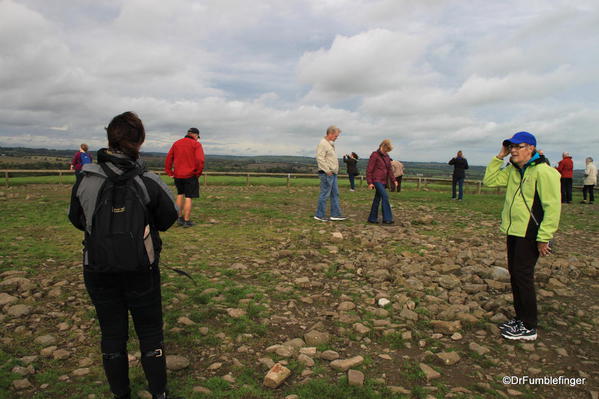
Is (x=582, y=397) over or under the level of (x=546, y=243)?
under

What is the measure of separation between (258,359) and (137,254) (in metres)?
1.80

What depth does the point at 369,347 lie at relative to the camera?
4027mm

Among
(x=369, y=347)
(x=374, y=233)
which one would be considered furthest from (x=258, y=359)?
(x=374, y=233)

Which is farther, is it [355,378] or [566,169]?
[566,169]

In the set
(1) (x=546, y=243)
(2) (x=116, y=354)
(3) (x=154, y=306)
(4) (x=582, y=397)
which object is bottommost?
(4) (x=582, y=397)

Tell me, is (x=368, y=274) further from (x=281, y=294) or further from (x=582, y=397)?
(x=582, y=397)

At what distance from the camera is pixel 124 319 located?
2910 mm

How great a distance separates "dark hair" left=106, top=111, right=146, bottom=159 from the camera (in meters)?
2.69

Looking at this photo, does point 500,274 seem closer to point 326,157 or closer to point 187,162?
point 326,157

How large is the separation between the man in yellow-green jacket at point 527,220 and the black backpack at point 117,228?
3.89 m

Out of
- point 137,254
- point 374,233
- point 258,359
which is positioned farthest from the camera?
point 374,233

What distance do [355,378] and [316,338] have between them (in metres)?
0.83

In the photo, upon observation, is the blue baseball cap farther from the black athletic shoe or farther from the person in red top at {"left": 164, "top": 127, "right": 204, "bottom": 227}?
the person in red top at {"left": 164, "top": 127, "right": 204, "bottom": 227}

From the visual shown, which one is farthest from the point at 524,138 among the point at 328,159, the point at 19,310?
the point at 19,310
